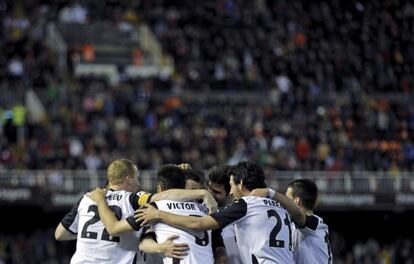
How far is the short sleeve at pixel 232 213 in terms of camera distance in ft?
32.0

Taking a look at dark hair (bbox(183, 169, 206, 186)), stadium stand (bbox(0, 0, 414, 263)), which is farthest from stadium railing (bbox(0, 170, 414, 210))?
dark hair (bbox(183, 169, 206, 186))

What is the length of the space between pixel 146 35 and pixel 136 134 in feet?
31.1

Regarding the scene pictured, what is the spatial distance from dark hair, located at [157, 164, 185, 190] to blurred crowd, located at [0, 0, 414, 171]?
17564 millimetres

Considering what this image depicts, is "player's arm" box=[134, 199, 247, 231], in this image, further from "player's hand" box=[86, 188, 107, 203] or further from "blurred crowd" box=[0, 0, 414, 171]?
"blurred crowd" box=[0, 0, 414, 171]

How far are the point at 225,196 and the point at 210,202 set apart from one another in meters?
0.82

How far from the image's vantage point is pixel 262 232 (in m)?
9.98

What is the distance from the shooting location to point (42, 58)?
3253 centimetres

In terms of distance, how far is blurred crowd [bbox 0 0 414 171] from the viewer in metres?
28.6

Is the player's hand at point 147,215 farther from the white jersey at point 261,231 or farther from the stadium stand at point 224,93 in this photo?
the stadium stand at point 224,93

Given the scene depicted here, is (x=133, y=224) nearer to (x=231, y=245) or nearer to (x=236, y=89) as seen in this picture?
(x=231, y=245)

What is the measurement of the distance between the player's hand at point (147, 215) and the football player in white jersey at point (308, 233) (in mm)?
1512

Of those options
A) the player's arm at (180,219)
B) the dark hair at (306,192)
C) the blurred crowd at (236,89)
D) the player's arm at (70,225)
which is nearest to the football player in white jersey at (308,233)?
the dark hair at (306,192)

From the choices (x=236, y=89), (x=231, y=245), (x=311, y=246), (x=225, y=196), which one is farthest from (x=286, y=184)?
(x=231, y=245)

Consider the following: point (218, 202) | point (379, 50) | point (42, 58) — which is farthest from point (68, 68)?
point (218, 202)
